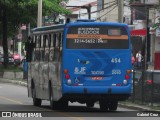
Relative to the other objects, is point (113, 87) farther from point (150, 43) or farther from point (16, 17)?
point (150, 43)

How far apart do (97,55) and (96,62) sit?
0.25 m

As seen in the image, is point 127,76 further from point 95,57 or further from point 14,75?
point 14,75

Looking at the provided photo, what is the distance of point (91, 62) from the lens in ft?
75.2

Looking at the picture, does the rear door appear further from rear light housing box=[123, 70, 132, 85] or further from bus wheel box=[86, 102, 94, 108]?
bus wheel box=[86, 102, 94, 108]

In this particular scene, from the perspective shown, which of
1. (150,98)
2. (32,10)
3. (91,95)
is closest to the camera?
(91,95)

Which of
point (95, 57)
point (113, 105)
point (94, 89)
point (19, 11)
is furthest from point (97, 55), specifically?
point (19, 11)

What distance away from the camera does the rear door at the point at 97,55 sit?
2281 cm

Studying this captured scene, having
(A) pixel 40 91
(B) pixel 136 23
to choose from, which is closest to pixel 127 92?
(A) pixel 40 91

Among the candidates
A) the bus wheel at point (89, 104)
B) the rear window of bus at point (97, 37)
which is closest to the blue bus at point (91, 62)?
the rear window of bus at point (97, 37)

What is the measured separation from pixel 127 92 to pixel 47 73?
10.9ft

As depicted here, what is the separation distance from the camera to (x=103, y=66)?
23.0 meters

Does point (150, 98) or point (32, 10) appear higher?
point (32, 10)

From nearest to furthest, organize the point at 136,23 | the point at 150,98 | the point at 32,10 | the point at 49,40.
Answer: the point at 49,40, the point at 150,98, the point at 32,10, the point at 136,23

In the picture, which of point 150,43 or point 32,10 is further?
point 150,43
